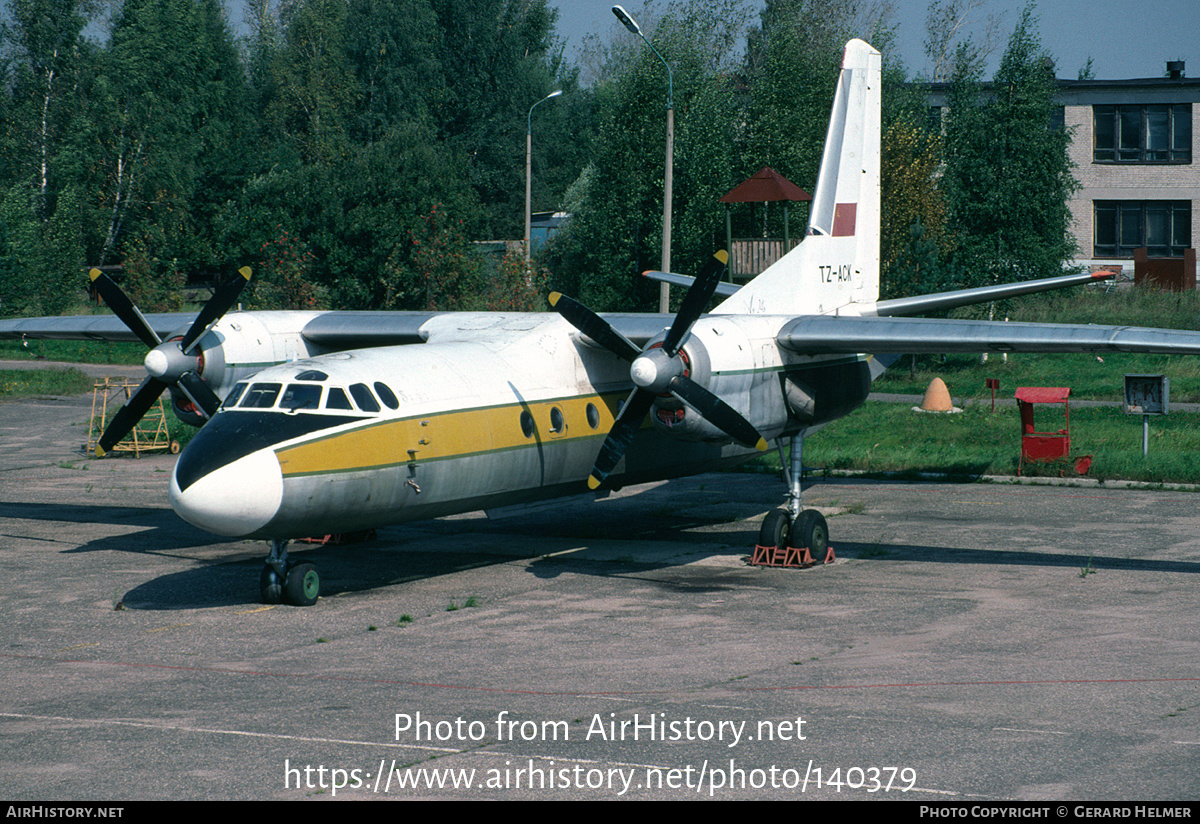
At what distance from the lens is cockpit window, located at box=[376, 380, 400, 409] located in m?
17.3

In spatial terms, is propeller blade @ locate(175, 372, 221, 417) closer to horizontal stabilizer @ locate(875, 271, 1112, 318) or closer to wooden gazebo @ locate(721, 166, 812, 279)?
horizontal stabilizer @ locate(875, 271, 1112, 318)

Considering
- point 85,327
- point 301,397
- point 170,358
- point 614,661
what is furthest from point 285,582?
point 85,327

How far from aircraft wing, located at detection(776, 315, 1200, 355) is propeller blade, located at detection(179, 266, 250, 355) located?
8878mm

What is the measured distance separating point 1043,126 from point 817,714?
48.5 metres

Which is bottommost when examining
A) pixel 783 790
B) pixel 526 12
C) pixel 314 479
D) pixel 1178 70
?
pixel 783 790

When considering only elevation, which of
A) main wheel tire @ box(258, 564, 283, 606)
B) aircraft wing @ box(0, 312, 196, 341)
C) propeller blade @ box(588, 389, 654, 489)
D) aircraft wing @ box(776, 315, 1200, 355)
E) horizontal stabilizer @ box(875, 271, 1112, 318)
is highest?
horizontal stabilizer @ box(875, 271, 1112, 318)

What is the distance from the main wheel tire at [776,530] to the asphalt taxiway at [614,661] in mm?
658

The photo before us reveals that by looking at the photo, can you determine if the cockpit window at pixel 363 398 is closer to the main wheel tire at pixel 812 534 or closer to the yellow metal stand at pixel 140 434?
the main wheel tire at pixel 812 534

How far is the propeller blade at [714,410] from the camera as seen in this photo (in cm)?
1812

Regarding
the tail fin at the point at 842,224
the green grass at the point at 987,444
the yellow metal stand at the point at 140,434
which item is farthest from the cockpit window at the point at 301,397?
the yellow metal stand at the point at 140,434

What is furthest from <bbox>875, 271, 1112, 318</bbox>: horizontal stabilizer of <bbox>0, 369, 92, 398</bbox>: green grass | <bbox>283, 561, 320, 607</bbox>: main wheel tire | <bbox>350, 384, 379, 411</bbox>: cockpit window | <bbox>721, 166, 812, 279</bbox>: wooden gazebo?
<bbox>0, 369, 92, 398</bbox>: green grass
